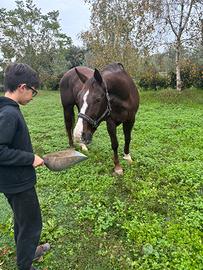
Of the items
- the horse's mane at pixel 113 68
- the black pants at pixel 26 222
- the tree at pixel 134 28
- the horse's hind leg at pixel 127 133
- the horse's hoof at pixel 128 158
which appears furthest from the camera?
the tree at pixel 134 28

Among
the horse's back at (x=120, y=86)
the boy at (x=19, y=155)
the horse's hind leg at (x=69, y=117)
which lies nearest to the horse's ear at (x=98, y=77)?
the horse's back at (x=120, y=86)

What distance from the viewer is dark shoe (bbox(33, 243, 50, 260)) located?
2.53 metres

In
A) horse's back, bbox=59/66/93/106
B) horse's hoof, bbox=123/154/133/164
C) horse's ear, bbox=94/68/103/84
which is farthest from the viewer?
horse's back, bbox=59/66/93/106

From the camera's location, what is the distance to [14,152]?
1841mm

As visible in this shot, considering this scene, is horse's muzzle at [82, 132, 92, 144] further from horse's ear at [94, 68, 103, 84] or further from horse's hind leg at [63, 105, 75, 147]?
horse's hind leg at [63, 105, 75, 147]

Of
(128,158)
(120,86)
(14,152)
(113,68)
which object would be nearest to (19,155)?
(14,152)

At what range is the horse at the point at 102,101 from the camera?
339 centimetres

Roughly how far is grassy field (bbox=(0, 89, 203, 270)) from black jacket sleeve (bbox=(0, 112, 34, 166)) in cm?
125

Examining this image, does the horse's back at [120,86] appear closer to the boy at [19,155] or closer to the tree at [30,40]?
the boy at [19,155]

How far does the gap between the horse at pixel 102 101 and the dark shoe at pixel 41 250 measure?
4.45 feet

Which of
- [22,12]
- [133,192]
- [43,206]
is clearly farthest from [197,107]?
[22,12]

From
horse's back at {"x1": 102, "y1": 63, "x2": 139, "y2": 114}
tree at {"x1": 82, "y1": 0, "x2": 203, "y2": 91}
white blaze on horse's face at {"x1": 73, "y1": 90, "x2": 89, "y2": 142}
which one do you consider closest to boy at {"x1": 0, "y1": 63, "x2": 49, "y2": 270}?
white blaze on horse's face at {"x1": 73, "y1": 90, "x2": 89, "y2": 142}

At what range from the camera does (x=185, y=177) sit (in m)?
4.02

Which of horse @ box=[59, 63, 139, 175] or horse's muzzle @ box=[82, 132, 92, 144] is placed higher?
horse @ box=[59, 63, 139, 175]
